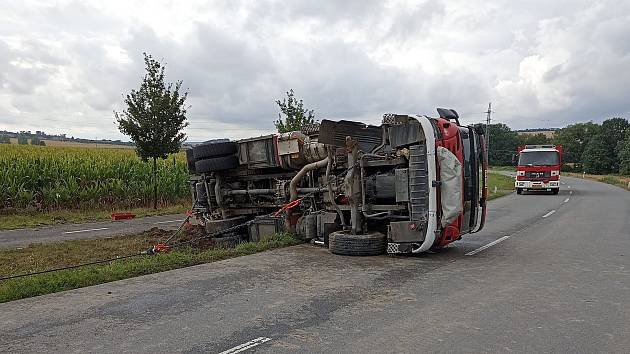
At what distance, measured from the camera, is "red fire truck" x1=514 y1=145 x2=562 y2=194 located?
31.2 m

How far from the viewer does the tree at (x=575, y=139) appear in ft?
404

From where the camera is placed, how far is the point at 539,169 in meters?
31.4

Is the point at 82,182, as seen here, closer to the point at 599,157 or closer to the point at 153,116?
the point at 153,116

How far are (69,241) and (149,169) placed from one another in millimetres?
10988

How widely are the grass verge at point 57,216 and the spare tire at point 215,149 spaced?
742cm

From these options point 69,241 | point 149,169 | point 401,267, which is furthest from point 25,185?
point 401,267

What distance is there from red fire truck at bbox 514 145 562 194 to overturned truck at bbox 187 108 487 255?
23.2 m

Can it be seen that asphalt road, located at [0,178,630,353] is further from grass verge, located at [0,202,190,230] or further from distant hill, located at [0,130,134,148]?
distant hill, located at [0,130,134,148]

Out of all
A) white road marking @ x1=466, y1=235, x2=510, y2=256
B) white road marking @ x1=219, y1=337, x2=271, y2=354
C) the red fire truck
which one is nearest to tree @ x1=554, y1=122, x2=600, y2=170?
the red fire truck

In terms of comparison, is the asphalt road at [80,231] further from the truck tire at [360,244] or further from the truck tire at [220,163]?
the truck tire at [360,244]

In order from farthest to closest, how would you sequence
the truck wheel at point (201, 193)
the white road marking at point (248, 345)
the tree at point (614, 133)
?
A: the tree at point (614, 133)
the truck wheel at point (201, 193)
the white road marking at point (248, 345)

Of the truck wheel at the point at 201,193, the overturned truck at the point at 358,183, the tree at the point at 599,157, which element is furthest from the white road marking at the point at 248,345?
the tree at the point at 599,157

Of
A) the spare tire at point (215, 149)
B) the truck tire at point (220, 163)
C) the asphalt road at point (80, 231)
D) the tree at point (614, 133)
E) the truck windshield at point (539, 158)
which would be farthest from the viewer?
the tree at point (614, 133)

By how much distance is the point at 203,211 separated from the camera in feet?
42.1
